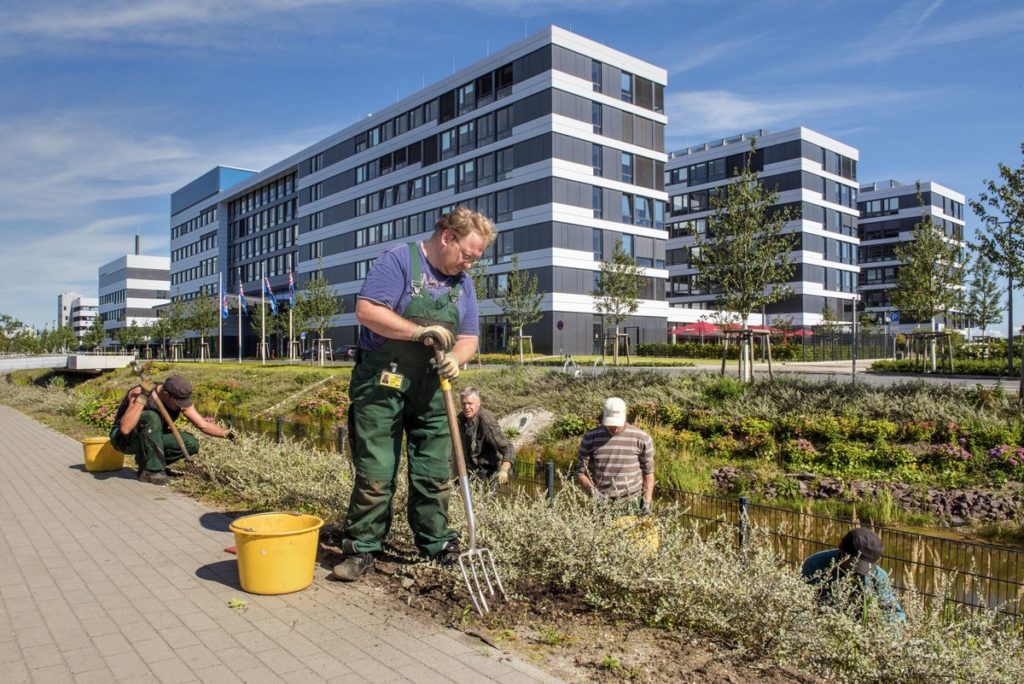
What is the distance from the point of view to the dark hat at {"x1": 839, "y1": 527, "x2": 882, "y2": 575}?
4.60m

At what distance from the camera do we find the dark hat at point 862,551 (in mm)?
4602

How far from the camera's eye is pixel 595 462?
6461 mm

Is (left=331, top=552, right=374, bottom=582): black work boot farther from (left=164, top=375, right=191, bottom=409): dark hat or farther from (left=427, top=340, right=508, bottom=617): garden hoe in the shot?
(left=164, top=375, right=191, bottom=409): dark hat

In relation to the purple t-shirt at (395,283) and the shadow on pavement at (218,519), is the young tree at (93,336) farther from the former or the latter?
the purple t-shirt at (395,283)

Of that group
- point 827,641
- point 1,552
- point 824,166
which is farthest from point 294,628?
point 824,166

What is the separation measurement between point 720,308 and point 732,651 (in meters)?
16.7

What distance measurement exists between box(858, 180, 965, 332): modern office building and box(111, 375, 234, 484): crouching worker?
3087 inches

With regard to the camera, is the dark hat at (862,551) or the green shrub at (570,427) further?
the green shrub at (570,427)

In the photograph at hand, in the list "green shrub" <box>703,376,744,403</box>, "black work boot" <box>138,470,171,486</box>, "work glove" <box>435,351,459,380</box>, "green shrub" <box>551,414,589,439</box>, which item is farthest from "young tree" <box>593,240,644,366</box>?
"work glove" <box>435,351,459,380</box>

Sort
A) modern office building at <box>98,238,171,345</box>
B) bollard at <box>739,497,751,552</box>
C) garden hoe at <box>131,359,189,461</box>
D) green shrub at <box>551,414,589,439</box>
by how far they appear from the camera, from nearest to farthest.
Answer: bollard at <box>739,497,751,552</box> → garden hoe at <box>131,359,189,461</box> → green shrub at <box>551,414,589,439</box> → modern office building at <box>98,238,171,345</box>

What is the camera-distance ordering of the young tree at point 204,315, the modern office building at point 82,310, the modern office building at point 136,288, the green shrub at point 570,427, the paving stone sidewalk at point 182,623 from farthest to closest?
the modern office building at point 82,310 → the modern office building at point 136,288 → the young tree at point 204,315 → the green shrub at point 570,427 → the paving stone sidewalk at point 182,623

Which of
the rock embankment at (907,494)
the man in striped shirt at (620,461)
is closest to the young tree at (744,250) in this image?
the rock embankment at (907,494)

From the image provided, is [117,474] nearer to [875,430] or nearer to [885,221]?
[875,430]

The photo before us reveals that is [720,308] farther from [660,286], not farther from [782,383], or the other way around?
[660,286]
